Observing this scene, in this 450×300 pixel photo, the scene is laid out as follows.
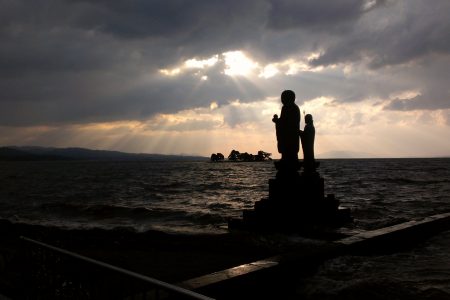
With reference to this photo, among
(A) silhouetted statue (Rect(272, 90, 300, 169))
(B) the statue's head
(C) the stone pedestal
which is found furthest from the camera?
(B) the statue's head

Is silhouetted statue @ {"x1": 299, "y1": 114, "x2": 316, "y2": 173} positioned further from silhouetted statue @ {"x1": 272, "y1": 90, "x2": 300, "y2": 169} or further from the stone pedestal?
silhouetted statue @ {"x1": 272, "y1": 90, "x2": 300, "y2": 169}

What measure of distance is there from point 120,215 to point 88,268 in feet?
61.4

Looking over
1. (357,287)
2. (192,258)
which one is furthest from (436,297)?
(192,258)

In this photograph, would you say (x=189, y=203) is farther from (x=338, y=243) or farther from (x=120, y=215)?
(x=338, y=243)

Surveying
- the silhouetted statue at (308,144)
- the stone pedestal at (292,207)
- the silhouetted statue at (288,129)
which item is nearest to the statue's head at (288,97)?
the silhouetted statue at (288,129)

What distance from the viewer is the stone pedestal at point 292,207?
1246 cm

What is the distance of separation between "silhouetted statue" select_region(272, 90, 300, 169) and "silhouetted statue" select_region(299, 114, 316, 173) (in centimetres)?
91

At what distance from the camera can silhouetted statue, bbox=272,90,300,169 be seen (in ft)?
42.5

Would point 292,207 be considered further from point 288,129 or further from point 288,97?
point 288,97

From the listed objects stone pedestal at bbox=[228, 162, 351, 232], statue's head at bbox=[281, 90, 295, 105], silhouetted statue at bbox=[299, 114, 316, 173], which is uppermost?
statue's head at bbox=[281, 90, 295, 105]

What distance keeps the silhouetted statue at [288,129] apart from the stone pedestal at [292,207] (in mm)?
402

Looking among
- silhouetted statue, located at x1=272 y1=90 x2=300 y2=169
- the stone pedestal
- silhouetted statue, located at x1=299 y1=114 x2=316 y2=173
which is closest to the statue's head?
silhouetted statue, located at x1=272 y1=90 x2=300 y2=169

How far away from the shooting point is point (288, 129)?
13016 mm

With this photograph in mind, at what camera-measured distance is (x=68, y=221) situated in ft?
65.3
